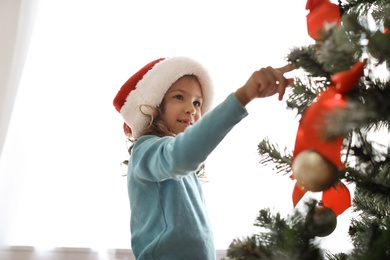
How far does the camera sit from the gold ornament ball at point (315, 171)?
439 mm

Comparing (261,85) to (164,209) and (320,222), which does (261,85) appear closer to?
(320,222)

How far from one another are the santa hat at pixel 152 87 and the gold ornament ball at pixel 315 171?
0.58 m

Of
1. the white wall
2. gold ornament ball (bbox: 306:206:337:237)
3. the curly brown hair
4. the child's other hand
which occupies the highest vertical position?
the white wall

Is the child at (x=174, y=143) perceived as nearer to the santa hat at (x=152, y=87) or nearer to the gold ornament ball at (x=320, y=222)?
the santa hat at (x=152, y=87)

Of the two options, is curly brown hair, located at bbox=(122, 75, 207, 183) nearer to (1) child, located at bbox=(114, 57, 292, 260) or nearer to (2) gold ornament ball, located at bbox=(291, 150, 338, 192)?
(1) child, located at bbox=(114, 57, 292, 260)

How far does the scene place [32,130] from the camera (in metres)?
1.43

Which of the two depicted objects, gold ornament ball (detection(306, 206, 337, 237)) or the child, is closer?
gold ornament ball (detection(306, 206, 337, 237))

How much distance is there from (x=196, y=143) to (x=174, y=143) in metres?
0.06

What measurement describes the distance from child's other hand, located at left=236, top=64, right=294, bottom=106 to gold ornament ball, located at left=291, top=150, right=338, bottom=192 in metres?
0.19

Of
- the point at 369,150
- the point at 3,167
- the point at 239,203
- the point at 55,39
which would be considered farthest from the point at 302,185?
the point at 55,39

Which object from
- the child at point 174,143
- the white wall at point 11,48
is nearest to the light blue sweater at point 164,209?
the child at point 174,143

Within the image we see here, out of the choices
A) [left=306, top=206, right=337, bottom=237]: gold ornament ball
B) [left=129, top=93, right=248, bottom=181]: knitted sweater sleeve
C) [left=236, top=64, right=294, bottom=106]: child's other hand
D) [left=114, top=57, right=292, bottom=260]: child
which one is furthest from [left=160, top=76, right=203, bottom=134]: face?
[left=306, top=206, right=337, bottom=237]: gold ornament ball

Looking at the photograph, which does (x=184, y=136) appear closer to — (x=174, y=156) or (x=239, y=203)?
(x=174, y=156)

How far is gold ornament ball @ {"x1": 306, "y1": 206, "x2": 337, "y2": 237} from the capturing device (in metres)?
0.48
